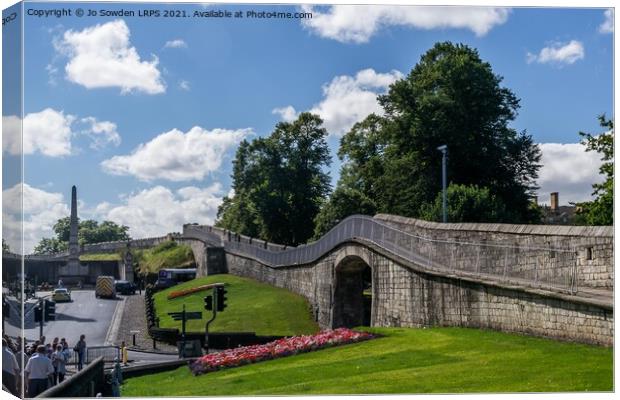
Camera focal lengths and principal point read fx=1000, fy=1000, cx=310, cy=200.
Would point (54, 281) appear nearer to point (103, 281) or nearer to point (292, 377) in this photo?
point (292, 377)

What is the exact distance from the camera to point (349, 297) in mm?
39781

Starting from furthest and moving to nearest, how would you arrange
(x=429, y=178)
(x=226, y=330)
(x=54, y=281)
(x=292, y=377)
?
(x=429, y=178) → (x=226, y=330) → (x=54, y=281) → (x=292, y=377)

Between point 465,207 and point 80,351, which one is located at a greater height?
point 465,207

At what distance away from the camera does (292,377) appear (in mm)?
19281

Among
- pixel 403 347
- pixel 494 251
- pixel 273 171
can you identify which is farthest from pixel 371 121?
pixel 403 347

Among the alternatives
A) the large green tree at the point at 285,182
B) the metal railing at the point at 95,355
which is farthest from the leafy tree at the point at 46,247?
the large green tree at the point at 285,182

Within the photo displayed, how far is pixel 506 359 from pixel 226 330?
16144 millimetres

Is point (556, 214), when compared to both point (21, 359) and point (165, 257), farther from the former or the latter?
point (21, 359)

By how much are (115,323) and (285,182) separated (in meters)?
10.9

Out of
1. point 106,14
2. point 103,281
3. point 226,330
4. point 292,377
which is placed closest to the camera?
point 106,14

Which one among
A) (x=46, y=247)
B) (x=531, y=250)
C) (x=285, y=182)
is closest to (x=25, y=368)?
(x=46, y=247)

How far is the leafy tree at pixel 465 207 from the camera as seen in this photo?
43250mm

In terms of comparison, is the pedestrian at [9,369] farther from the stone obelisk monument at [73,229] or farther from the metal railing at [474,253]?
the metal railing at [474,253]

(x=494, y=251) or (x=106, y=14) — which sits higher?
(x=106, y=14)
